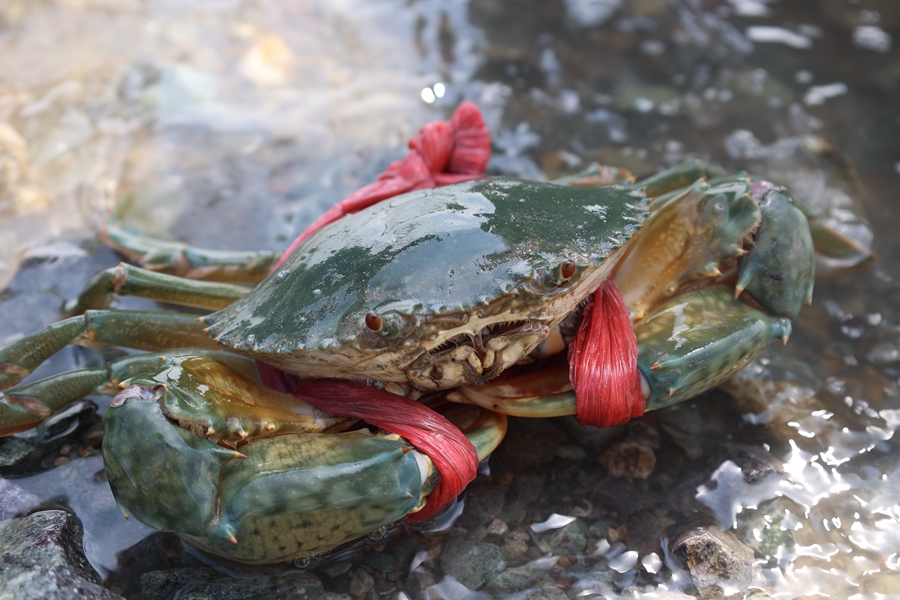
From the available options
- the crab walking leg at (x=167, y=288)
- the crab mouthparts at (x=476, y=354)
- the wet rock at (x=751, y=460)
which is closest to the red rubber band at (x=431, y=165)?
the crab walking leg at (x=167, y=288)

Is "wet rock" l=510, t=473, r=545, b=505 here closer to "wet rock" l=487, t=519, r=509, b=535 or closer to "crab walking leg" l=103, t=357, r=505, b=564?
"wet rock" l=487, t=519, r=509, b=535

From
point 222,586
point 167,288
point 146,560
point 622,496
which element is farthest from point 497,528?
point 167,288

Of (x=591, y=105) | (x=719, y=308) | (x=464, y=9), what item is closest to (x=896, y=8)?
(x=591, y=105)

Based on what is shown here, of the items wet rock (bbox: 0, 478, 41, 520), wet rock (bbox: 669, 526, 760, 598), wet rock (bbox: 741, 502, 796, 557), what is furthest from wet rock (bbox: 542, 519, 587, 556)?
wet rock (bbox: 0, 478, 41, 520)

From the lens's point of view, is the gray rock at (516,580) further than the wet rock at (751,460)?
No

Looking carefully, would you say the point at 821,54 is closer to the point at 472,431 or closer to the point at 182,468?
the point at 472,431

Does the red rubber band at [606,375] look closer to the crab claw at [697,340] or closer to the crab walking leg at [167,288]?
the crab claw at [697,340]
